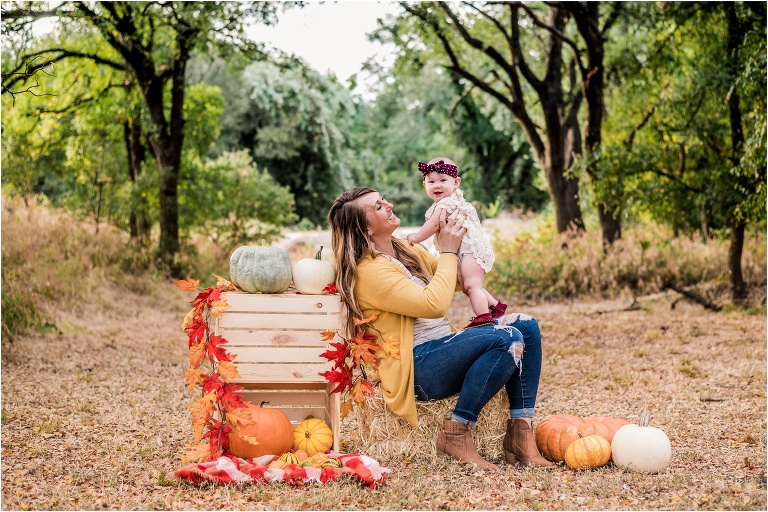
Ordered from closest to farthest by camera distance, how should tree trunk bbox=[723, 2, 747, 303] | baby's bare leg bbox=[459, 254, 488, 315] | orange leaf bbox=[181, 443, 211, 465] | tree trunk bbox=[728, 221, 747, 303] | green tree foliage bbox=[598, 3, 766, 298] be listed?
orange leaf bbox=[181, 443, 211, 465], baby's bare leg bbox=[459, 254, 488, 315], green tree foliage bbox=[598, 3, 766, 298], tree trunk bbox=[723, 2, 747, 303], tree trunk bbox=[728, 221, 747, 303]

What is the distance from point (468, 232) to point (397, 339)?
0.69 meters

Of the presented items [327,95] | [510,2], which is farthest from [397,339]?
[327,95]

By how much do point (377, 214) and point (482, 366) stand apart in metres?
0.89

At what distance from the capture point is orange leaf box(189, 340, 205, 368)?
373 cm

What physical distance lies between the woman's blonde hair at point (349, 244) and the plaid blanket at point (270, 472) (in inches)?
26.4

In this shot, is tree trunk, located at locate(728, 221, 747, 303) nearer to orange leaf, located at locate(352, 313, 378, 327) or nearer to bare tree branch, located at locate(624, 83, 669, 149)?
bare tree branch, located at locate(624, 83, 669, 149)

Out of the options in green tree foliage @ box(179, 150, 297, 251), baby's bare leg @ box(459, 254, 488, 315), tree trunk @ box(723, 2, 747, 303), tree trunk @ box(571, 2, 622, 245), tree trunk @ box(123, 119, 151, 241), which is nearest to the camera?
baby's bare leg @ box(459, 254, 488, 315)

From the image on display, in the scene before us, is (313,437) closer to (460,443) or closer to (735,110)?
(460,443)

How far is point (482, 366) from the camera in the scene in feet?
12.3

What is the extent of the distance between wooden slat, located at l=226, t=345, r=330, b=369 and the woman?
257mm

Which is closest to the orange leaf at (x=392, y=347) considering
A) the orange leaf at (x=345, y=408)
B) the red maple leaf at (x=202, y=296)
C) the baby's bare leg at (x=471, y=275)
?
the orange leaf at (x=345, y=408)

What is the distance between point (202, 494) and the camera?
343cm

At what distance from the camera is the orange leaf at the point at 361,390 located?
386cm

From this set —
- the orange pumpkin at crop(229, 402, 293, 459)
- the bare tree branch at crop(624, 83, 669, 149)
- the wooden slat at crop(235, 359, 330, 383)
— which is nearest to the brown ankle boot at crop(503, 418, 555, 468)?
the wooden slat at crop(235, 359, 330, 383)
